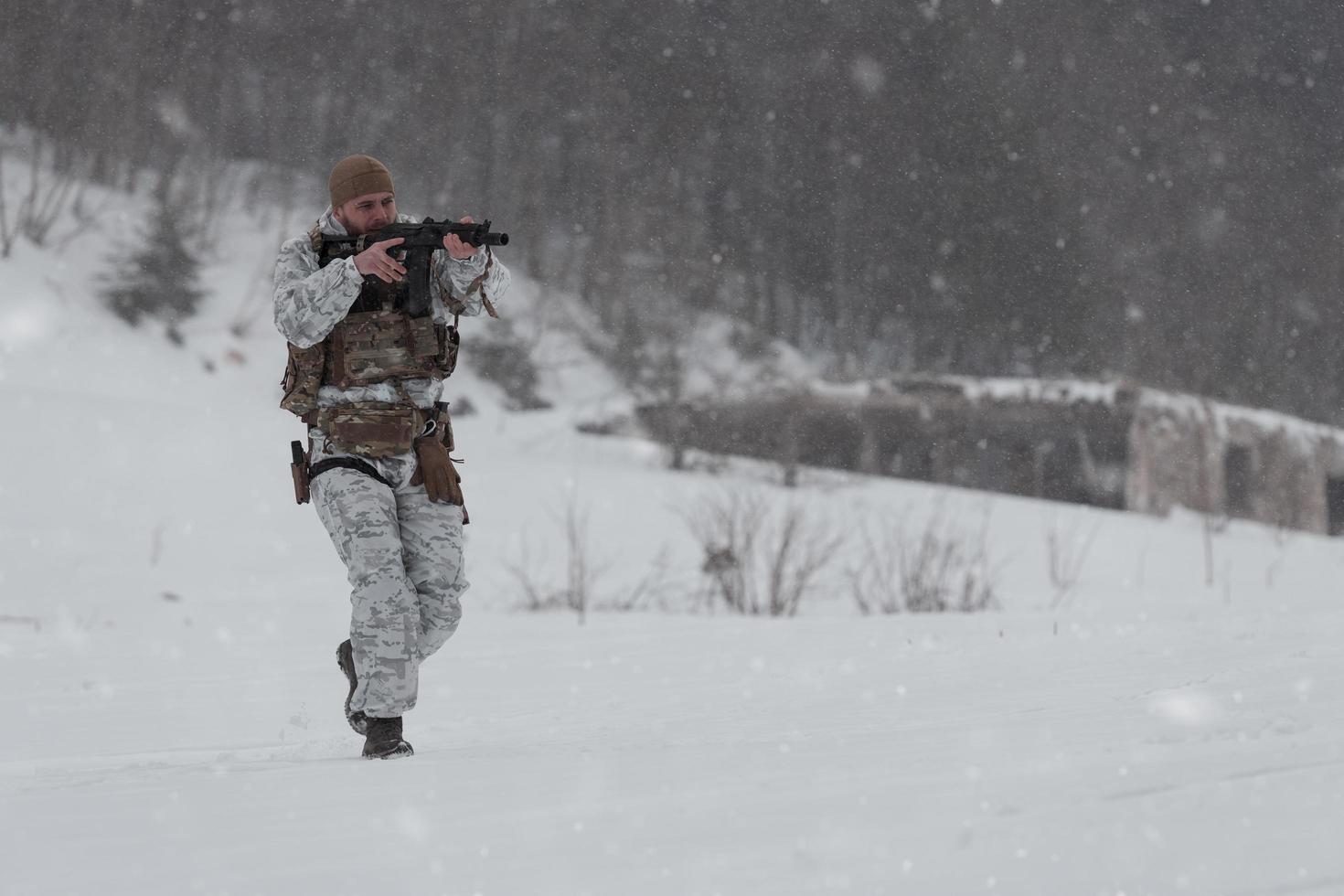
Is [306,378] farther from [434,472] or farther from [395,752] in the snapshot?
[395,752]

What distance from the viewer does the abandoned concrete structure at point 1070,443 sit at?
16750 mm

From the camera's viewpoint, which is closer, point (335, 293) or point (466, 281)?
point (335, 293)

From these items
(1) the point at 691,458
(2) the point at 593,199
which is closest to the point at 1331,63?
(2) the point at 593,199

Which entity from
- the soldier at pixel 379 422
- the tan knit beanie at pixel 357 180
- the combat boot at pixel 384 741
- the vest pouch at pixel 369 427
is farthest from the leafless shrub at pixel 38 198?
the combat boot at pixel 384 741

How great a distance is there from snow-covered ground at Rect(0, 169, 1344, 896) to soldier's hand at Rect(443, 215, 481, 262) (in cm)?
118

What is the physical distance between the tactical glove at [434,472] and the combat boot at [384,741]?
1.82 ft

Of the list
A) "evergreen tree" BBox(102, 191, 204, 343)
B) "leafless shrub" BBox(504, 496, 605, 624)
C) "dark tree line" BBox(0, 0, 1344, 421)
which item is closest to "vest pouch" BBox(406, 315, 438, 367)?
"leafless shrub" BBox(504, 496, 605, 624)

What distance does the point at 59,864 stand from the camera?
164 centimetres

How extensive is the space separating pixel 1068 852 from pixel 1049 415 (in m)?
16.5

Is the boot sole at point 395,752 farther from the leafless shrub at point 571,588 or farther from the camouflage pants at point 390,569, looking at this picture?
the leafless shrub at point 571,588

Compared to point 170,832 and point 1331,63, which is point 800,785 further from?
point 1331,63

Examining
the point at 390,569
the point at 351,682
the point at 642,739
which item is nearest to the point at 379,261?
the point at 390,569

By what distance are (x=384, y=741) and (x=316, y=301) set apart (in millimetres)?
1036

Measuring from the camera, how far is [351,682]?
9.99 ft
